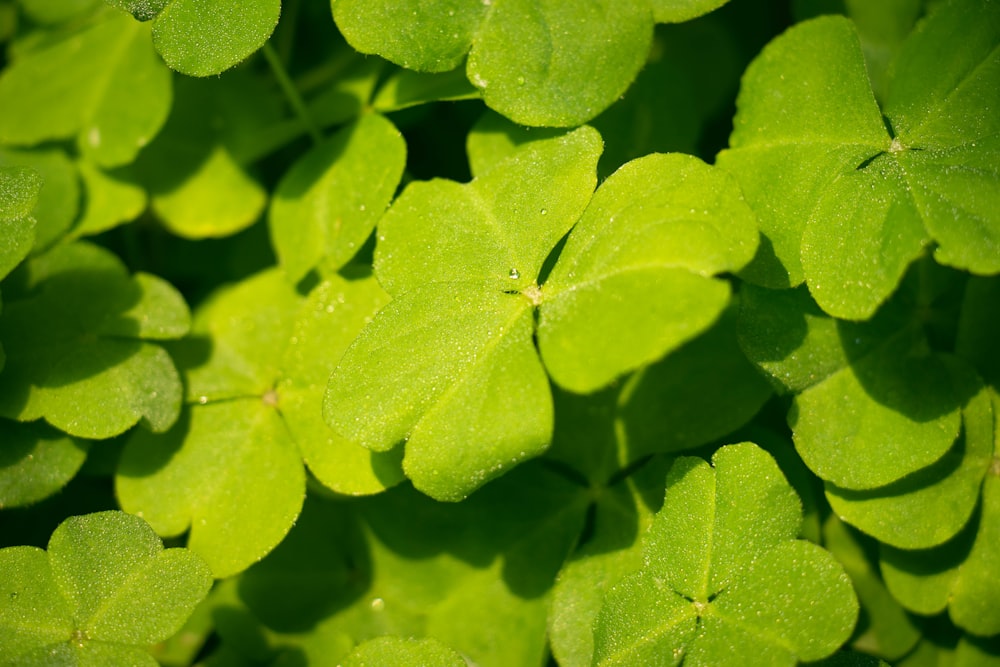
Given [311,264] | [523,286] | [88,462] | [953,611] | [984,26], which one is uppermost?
[984,26]

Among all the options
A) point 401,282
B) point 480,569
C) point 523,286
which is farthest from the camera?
point 480,569

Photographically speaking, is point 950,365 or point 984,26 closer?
point 984,26

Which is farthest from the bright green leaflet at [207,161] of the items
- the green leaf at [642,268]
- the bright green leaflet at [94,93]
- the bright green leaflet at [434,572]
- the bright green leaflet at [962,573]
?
the bright green leaflet at [962,573]

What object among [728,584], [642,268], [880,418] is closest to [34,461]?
[642,268]

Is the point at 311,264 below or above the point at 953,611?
above

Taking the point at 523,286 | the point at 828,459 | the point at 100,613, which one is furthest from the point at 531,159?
the point at 100,613

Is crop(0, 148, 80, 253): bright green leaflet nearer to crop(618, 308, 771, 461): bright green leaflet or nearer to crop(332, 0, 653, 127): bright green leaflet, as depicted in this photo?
crop(332, 0, 653, 127): bright green leaflet

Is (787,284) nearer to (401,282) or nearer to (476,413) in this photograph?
(476,413)
